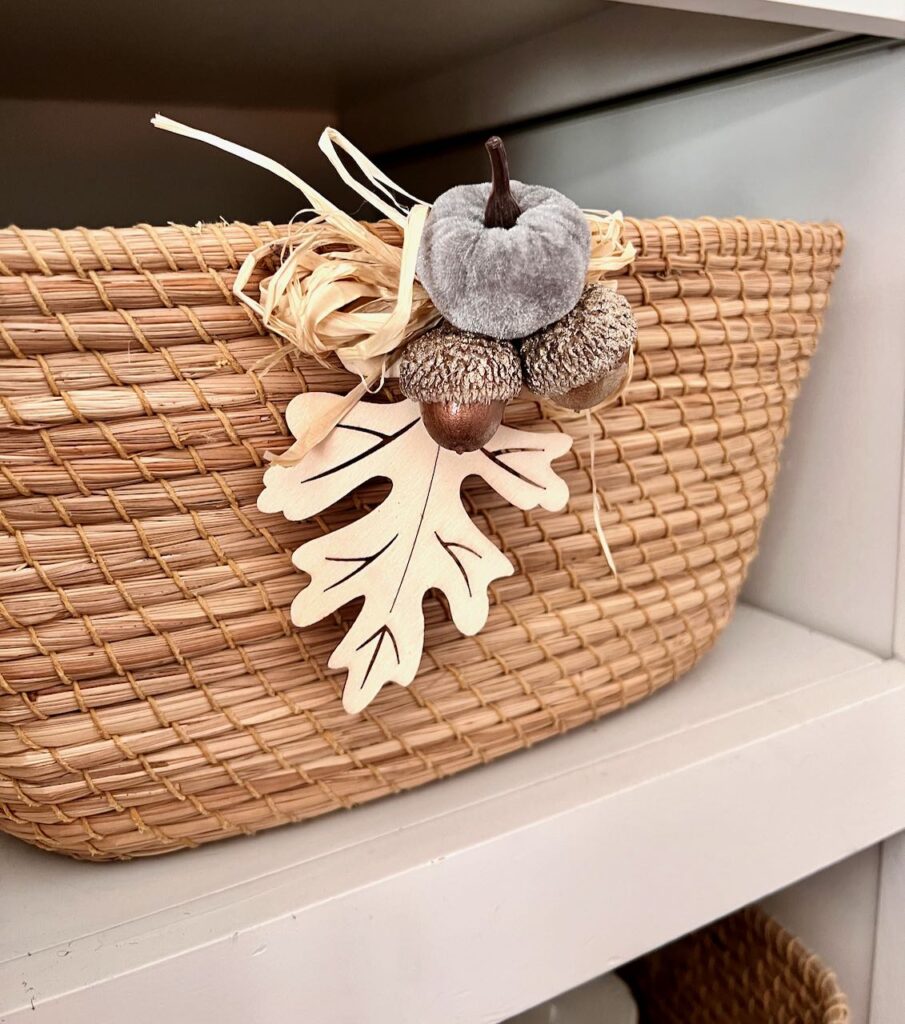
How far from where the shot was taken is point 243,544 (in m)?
0.36

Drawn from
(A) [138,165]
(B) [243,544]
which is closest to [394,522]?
(B) [243,544]

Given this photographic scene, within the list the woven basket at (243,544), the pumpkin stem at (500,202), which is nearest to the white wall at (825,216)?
the woven basket at (243,544)

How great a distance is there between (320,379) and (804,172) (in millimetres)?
388

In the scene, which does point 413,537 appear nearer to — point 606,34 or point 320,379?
point 320,379

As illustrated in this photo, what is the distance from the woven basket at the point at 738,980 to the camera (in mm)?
604

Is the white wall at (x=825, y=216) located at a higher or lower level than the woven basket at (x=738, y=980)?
higher

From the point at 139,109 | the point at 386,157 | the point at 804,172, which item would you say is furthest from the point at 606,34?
the point at 139,109

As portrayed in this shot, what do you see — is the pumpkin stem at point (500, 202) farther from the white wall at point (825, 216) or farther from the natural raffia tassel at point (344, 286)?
the white wall at point (825, 216)

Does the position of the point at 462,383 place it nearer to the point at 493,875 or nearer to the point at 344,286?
the point at 344,286

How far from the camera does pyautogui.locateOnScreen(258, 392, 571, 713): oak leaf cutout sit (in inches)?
13.6

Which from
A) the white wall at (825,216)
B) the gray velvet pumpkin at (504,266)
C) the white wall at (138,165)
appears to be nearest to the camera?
the gray velvet pumpkin at (504,266)

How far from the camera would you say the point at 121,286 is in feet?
1.03

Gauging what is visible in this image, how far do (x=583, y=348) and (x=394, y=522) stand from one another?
0.11m

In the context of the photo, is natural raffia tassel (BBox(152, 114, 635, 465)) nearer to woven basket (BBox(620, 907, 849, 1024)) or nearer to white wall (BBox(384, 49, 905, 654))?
white wall (BBox(384, 49, 905, 654))
